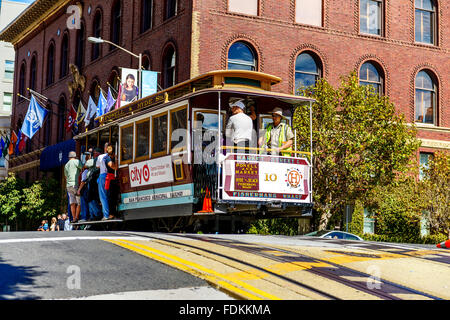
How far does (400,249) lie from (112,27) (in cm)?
2960

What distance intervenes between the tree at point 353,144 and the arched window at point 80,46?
21067mm

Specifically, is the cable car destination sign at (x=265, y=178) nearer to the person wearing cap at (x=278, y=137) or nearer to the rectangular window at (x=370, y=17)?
the person wearing cap at (x=278, y=137)

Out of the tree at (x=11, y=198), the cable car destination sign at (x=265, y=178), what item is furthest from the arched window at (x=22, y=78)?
the cable car destination sign at (x=265, y=178)

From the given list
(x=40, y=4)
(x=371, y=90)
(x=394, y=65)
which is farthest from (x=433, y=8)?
(x=40, y=4)

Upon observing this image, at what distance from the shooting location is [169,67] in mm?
32312

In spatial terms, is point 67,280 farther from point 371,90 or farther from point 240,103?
point 371,90

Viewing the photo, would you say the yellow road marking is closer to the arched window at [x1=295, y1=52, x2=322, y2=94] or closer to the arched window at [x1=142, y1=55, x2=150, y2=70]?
the arched window at [x1=295, y1=52, x2=322, y2=94]

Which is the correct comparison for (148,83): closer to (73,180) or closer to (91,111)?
(91,111)

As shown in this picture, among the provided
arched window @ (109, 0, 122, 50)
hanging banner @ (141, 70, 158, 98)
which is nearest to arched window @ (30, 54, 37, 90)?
arched window @ (109, 0, 122, 50)

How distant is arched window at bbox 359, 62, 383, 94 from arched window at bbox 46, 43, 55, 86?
24207 millimetres

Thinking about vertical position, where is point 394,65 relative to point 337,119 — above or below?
above

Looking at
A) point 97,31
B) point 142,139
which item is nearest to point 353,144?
point 142,139

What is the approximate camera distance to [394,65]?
112 ft

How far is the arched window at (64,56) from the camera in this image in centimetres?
4553
